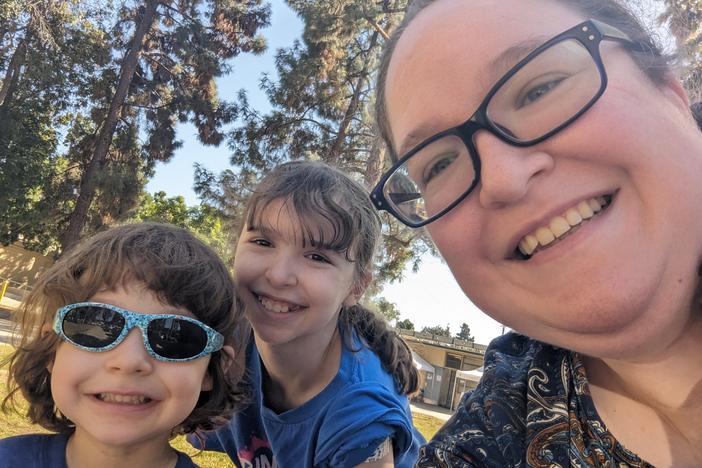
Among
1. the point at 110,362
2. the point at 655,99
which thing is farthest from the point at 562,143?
the point at 110,362

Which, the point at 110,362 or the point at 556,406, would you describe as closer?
the point at 556,406

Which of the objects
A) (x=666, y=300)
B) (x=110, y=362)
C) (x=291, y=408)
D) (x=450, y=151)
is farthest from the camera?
(x=291, y=408)

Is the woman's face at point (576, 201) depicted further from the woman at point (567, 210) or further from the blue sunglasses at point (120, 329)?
the blue sunglasses at point (120, 329)

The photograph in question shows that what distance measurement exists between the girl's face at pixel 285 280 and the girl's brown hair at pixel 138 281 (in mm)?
220

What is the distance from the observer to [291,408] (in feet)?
7.27

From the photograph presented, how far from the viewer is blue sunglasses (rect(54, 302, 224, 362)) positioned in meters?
1.52

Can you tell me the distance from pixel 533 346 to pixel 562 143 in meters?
0.68

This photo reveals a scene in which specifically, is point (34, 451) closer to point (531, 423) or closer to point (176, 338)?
point (176, 338)

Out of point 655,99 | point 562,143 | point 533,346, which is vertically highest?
point 655,99

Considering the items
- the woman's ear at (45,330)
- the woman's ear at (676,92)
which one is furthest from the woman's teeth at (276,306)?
the woman's ear at (676,92)

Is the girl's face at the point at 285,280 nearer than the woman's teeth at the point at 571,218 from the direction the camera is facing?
No

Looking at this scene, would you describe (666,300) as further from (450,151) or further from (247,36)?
(247,36)

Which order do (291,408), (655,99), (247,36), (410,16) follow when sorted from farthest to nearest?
(247,36)
(291,408)
(410,16)
(655,99)

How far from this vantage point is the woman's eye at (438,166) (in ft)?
3.69
